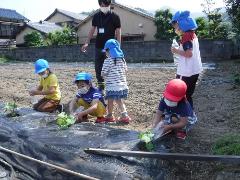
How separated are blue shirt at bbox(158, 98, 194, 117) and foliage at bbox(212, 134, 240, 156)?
0.43m

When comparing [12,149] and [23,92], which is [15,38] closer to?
[23,92]

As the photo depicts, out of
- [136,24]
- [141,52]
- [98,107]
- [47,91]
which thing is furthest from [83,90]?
[136,24]

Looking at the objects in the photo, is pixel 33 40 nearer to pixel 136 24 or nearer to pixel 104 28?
pixel 136 24

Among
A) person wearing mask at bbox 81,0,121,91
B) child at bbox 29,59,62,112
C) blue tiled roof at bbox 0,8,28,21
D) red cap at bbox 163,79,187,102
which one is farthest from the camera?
blue tiled roof at bbox 0,8,28,21

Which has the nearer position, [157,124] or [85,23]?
[157,124]

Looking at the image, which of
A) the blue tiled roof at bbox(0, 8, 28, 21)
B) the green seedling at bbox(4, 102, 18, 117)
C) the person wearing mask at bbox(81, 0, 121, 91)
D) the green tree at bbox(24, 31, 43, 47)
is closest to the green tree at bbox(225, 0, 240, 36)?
the person wearing mask at bbox(81, 0, 121, 91)

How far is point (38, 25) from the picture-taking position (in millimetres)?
29984

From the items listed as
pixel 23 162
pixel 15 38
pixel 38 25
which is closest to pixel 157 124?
pixel 23 162

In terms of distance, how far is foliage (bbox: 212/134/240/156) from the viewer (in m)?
3.39

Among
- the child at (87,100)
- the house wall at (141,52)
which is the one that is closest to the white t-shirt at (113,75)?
the child at (87,100)

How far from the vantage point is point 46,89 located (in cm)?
547

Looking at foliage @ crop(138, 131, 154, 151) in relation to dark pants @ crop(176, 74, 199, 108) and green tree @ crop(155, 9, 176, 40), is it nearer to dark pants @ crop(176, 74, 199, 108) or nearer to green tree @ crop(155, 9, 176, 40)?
dark pants @ crop(176, 74, 199, 108)

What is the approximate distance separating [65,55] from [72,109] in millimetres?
14882

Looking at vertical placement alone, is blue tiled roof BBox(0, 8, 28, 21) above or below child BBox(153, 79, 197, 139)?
above
